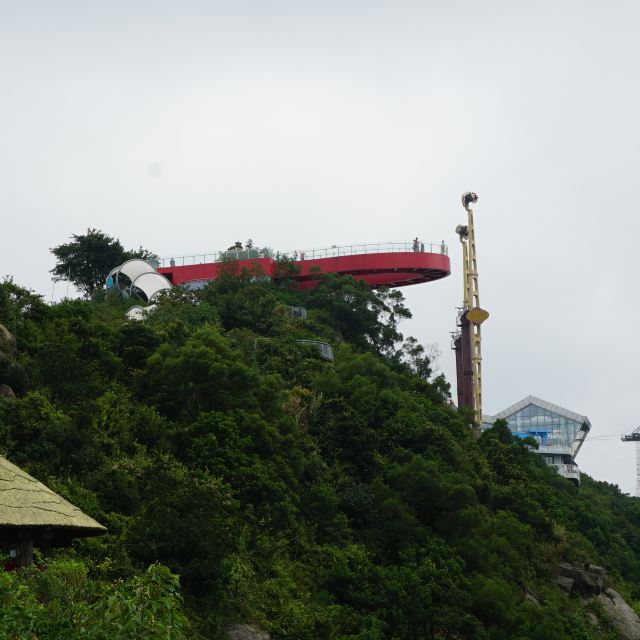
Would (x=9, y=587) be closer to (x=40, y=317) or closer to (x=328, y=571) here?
(x=328, y=571)

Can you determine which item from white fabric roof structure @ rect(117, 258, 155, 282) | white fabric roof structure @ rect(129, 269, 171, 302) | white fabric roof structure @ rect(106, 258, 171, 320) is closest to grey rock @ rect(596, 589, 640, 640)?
white fabric roof structure @ rect(106, 258, 171, 320)

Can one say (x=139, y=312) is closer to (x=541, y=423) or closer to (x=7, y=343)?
(x=7, y=343)

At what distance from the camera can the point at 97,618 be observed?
9891mm

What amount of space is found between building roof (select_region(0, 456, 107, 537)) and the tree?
35904 millimetres

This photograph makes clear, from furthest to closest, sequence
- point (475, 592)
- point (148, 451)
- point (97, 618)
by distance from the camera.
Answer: point (475, 592)
point (148, 451)
point (97, 618)

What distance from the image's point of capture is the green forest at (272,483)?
66.6 ft

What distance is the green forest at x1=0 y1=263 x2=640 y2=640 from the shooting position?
20297 mm

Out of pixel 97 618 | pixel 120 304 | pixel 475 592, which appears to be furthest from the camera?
pixel 120 304

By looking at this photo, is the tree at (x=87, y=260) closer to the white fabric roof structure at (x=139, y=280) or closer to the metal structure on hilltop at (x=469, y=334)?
the white fabric roof structure at (x=139, y=280)

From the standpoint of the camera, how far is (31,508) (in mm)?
14008

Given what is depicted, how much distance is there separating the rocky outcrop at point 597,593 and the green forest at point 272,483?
1.55 ft

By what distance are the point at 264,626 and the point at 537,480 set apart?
20207 millimetres

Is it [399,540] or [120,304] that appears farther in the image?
[120,304]

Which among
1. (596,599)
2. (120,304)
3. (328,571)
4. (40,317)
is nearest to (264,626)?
(328,571)
